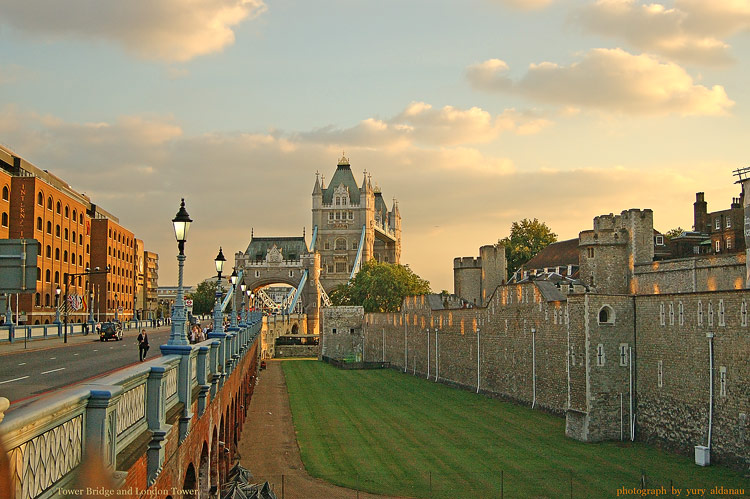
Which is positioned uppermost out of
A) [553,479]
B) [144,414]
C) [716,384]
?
[144,414]

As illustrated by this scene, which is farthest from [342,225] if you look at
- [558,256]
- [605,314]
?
[605,314]

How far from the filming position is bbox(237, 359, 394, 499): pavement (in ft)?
87.8

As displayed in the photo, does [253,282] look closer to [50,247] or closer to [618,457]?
[50,247]

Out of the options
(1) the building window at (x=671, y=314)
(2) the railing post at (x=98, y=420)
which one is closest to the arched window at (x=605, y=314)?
(1) the building window at (x=671, y=314)

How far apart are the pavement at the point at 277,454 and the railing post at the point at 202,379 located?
1096 cm

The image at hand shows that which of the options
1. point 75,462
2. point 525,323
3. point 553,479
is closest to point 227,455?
point 553,479

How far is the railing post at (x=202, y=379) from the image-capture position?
1417cm

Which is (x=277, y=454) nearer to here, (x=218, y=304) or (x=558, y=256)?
(x=218, y=304)

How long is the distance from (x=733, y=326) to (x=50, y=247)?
67511 mm

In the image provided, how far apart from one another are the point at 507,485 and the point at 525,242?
81344 millimetres

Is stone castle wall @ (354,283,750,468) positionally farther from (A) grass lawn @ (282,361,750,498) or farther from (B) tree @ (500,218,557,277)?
(B) tree @ (500,218,557,277)

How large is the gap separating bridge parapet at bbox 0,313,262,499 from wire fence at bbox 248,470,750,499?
16444mm

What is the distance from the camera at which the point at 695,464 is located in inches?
1187

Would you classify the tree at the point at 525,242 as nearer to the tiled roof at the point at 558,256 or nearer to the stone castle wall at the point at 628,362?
the tiled roof at the point at 558,256
